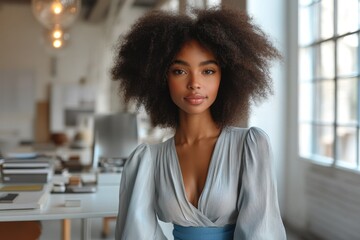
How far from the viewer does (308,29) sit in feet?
10.2

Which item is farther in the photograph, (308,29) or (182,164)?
(308,29)

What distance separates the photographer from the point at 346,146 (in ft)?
9.00

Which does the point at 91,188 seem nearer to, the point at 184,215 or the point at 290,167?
the point at 184,215

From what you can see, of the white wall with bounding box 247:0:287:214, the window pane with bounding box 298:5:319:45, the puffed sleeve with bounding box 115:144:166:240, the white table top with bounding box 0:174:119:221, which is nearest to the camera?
the puffed sleeve with bounding box 115:144:166:240

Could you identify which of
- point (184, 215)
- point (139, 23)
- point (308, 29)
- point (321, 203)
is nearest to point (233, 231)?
point (184, 215)

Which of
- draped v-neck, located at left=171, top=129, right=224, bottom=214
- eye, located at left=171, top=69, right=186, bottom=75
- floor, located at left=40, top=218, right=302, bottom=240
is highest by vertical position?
eye, located at left=171, top=69, right=186, bottom=75

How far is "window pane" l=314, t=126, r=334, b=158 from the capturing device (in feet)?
9.57

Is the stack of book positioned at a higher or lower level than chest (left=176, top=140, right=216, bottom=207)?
lower

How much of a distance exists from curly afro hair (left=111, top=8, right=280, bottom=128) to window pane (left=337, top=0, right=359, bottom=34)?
4.44ft

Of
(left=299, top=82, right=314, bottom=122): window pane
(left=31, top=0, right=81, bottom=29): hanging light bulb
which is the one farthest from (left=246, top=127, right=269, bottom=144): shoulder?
(left=31, top=0, right=81, bottom=29): hanging light bulb

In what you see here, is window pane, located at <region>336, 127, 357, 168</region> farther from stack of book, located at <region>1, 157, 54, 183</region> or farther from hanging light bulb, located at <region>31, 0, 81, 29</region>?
hanging light bulb, located at <region>31, 0, 81, 29</region>

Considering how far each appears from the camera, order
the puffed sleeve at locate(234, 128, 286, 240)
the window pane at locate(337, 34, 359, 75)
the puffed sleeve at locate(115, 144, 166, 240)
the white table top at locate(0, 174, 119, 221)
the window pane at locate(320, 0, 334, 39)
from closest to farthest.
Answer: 1. the puffed sleeve at locate(234, 128, 286, 240)
2. the puffed sleeve at locate(115, 144, 166, 240)
3. the white table top at locate(0, 174, 119, 221)
4. the window pane at locate(337, 34, 359, 75)
5. the window pane at locate(320, 0, 334, 39)

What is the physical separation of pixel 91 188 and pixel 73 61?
6.12 meters

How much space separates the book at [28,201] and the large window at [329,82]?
66.5 inches
